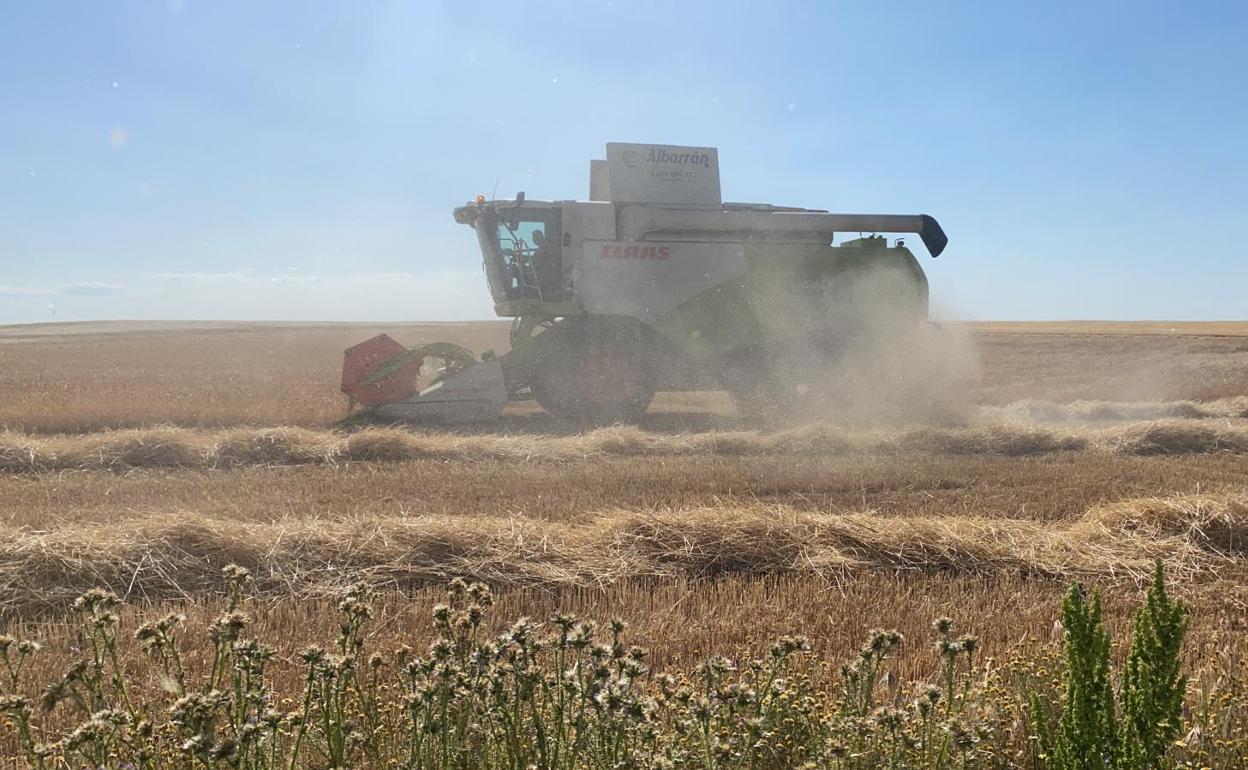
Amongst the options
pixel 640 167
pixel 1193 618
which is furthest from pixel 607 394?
pixel 1193 618

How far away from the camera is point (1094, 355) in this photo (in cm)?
2094

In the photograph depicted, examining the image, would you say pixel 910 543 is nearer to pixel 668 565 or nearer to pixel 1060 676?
A: pixel 668 565

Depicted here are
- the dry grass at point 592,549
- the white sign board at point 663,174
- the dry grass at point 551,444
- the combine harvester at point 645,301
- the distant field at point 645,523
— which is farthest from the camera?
the white sign board at point 663,174

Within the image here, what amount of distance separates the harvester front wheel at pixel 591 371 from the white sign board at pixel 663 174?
1820 millimetres

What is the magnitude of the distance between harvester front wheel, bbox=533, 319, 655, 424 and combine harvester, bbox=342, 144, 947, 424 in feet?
0.05

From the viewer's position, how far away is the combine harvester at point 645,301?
11.5 meters

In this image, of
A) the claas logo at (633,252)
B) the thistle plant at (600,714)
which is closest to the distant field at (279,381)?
the claas logo at (633,252)

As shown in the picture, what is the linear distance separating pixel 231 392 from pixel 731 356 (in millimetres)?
7272

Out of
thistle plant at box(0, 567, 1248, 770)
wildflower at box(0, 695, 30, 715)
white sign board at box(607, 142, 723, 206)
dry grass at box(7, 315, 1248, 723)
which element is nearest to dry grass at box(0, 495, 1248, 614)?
dry grass at box(7, 315, 1248, 723)

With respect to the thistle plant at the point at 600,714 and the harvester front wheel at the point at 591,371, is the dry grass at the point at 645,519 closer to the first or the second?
the harvester front wheel at the point at 591,371

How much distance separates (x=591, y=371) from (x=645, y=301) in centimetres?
118

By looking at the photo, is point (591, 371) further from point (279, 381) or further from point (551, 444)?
point (279, 381)

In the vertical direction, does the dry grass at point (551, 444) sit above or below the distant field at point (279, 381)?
below

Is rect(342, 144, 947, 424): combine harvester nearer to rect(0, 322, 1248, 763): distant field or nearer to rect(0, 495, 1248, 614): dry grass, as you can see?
rect(0, 322, 1248, 763): distant field
